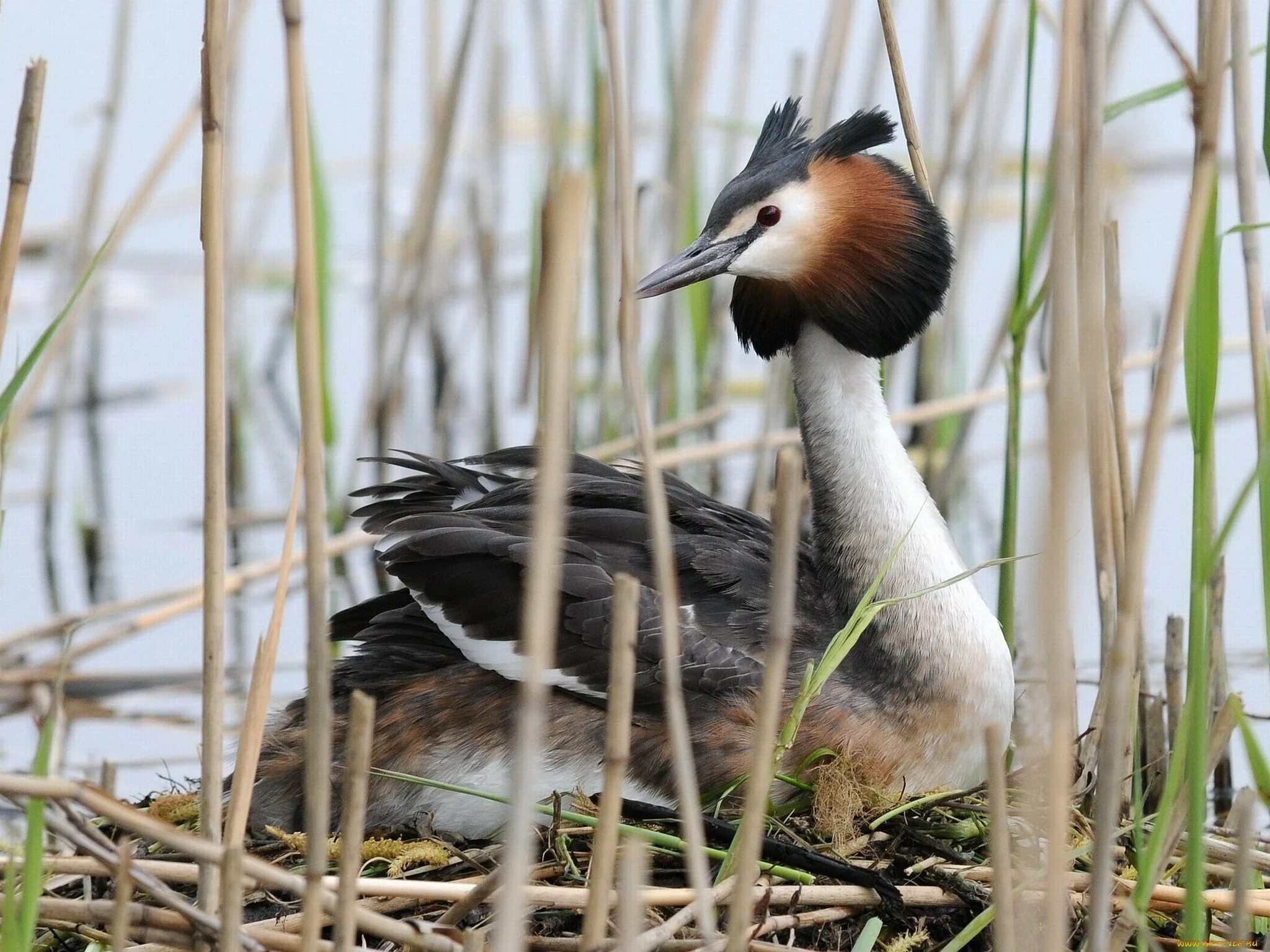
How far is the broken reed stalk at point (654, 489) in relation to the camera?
1953mm

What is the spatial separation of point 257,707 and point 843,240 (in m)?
1.62

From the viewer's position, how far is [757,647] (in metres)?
3.24

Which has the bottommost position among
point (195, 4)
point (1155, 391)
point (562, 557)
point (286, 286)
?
point (562, 557)

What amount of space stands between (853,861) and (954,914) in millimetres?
199

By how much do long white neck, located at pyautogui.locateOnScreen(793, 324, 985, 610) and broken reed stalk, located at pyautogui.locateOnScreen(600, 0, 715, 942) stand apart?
141 centimetres

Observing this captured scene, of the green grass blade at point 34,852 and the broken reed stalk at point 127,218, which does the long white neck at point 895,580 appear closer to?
the broken reed stalk at point 127,218

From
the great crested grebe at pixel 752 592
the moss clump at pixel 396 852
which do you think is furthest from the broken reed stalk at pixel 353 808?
the great crested grebe at pixel 752 592

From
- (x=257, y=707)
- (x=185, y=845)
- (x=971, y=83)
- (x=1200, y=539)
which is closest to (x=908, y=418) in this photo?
(x=971, y=83)

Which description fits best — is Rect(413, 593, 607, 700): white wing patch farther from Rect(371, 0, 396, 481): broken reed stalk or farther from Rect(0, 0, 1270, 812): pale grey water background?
Rect(371, 0, 396, 481): broken reed stalk

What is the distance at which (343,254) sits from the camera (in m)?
8.87

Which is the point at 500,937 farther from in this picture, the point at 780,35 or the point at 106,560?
the point at 780,35

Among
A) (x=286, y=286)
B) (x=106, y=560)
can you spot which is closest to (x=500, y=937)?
(x=106, y=560)

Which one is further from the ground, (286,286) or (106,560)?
(286,286)

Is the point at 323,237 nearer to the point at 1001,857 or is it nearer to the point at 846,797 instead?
the point at 846,797
